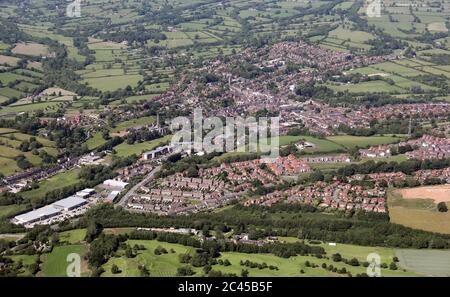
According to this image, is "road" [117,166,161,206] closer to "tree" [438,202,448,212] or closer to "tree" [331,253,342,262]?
"tree" [331,253,342,262]

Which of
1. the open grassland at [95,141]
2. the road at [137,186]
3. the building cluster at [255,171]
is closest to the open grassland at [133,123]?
the open grassland at [95,141]

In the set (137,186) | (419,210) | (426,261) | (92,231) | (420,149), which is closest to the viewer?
(426,261)

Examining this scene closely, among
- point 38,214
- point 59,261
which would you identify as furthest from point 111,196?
point 59,261

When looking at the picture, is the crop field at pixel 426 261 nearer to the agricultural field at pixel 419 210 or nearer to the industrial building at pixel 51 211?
the agricultural field at pixel 419 210

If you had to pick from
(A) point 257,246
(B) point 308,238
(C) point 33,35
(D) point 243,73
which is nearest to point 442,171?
(B) point 308,238

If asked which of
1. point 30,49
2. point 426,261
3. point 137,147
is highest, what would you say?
point 30,49

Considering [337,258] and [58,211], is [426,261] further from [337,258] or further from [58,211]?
[58,211]
